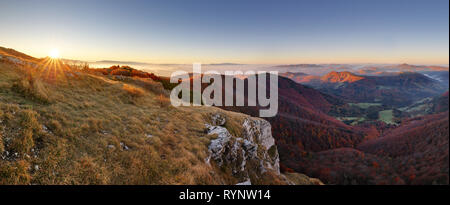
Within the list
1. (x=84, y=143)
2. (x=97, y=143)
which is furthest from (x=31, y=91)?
(x=97, y=143)

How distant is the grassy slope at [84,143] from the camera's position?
5954 millimetres

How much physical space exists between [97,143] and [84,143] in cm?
51

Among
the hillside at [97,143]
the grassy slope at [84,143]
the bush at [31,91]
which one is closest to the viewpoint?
the grassy slope at [84,143]

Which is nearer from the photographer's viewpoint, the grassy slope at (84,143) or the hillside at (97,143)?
the grassy slope at (84,143)

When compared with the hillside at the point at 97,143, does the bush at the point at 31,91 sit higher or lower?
higher

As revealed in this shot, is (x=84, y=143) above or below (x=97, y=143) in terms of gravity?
above

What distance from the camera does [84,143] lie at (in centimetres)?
782

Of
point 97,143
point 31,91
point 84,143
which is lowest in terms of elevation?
point 97,143

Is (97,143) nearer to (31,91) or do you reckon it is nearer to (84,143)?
(84,143)

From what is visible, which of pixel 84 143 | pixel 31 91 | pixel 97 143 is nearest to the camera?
pixel 84 143

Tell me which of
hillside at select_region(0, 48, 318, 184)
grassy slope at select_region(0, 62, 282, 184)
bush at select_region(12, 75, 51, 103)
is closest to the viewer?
grassy slope at select_region(0, 62, 282, 184)

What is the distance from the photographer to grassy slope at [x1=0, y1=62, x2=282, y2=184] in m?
5.95

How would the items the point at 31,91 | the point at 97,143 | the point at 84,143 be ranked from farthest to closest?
the point at 31,91, the point at 97,143, the point at 84,143
